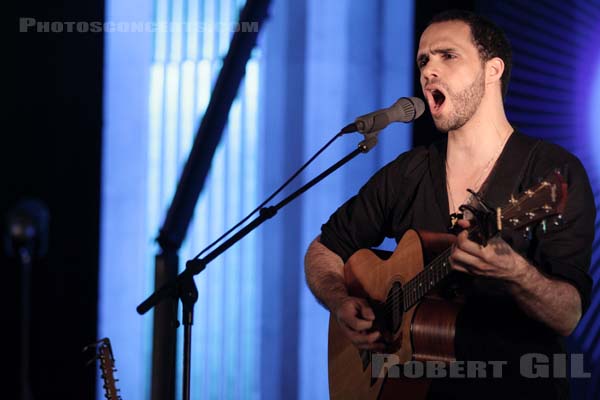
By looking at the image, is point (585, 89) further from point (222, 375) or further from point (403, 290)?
point (222, 375)

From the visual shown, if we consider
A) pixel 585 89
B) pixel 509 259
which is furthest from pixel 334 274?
pixel 585 89

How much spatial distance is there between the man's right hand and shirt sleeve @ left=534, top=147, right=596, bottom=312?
0.55m

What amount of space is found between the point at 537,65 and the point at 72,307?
8.24ft

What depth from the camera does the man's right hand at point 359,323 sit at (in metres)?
2.51

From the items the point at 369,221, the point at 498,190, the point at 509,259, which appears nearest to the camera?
the point at 509,259

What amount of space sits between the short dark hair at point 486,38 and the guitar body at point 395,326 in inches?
24.9

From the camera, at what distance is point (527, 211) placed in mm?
1953

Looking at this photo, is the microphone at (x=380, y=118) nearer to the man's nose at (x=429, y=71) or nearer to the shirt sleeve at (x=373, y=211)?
the man's nose at (x=429, y=71)

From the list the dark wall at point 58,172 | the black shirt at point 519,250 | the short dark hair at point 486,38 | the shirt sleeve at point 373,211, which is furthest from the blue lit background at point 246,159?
the black shirt at point 519,250

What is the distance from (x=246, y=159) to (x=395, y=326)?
1.81 metres

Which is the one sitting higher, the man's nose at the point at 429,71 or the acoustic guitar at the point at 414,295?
the man's nose at the point at 429,71

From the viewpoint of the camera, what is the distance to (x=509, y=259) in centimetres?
198

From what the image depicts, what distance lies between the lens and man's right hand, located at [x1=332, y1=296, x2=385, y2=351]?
2.51 m

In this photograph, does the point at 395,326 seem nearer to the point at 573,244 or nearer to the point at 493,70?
the point at 573,244
